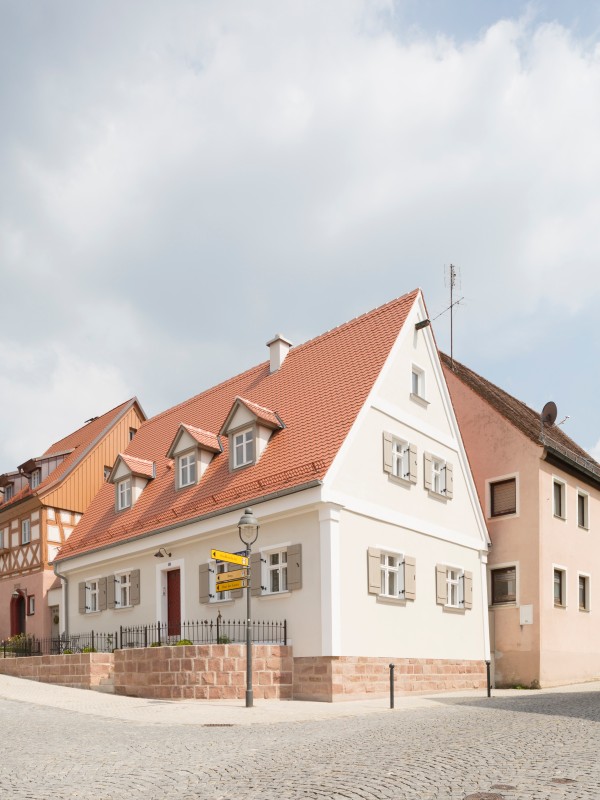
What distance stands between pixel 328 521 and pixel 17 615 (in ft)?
58.8

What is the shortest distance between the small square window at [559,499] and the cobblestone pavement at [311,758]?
13.5 m

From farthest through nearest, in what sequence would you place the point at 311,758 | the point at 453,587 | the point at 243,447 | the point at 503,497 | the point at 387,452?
the point at 503,497 → the point at 453,587 → the point at 243,447 → the point at 387,452 → the point at 311,758

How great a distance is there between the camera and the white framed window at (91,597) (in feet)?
91.3

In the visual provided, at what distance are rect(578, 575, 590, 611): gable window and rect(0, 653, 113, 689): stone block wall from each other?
1520cm

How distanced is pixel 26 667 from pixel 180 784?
18.3 m

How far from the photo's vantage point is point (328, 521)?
19.7 metres

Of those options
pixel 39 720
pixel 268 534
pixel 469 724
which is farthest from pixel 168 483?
pixel 469 724

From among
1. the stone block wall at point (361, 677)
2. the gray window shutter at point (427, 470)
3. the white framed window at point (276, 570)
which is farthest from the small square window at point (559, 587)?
the white framed window at point (276, 570)

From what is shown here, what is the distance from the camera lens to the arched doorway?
107 ft

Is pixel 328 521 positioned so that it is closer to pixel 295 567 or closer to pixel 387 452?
pixel 295 567

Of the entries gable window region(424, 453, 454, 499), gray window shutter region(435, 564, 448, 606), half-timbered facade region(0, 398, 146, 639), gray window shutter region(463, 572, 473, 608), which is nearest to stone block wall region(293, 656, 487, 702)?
gray window shutter region(435, 564, 448, 606)

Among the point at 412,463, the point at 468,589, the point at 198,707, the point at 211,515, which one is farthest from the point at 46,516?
the point at 198,707

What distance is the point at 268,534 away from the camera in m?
21.3

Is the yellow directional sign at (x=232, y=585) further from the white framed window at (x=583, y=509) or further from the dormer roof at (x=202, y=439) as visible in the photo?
the white framed window at (x=583, y=509)
